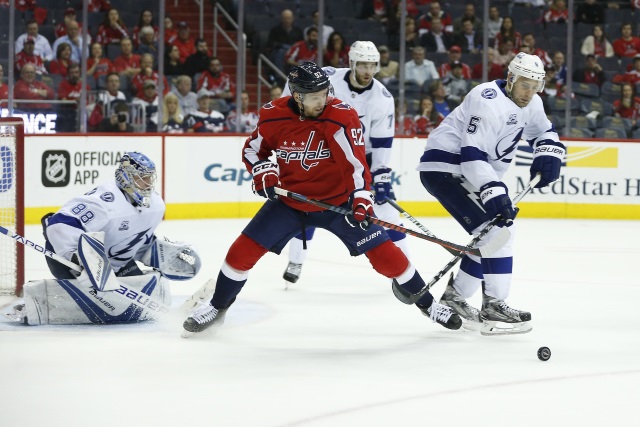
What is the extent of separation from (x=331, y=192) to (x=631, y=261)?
325cm

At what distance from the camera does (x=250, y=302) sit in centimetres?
524

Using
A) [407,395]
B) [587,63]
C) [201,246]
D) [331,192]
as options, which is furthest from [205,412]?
[587,63]

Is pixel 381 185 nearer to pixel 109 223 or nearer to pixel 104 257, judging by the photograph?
pixel 109 223

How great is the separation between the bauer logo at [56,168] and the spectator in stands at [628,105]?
4.61m

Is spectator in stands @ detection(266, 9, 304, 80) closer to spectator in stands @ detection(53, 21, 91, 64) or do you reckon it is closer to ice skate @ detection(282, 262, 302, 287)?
spectator in stands @ detection(53, 21, 91, 64)

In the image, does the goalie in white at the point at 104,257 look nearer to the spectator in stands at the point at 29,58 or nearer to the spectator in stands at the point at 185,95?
the spectator in stands at the point at 29,58

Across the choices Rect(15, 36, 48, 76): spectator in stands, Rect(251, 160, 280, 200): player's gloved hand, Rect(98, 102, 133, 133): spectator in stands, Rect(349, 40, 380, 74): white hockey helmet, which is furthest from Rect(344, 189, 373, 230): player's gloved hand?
Rect(15, 36, 48, 76): spectator in stands

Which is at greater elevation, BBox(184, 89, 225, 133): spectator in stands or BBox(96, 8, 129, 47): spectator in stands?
BBox(96, 8, 129, 47): spectator in stands

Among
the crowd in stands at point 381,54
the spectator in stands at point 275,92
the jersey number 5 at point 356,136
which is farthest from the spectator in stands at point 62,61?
the jersey number 5 at point 356,136

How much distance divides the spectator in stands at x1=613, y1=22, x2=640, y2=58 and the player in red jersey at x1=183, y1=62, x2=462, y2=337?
20.2 feet

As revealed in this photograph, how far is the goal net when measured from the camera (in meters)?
5.21

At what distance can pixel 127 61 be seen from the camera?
8.74 metres

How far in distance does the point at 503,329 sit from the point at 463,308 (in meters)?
0.29

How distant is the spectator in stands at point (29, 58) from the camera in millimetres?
8172
